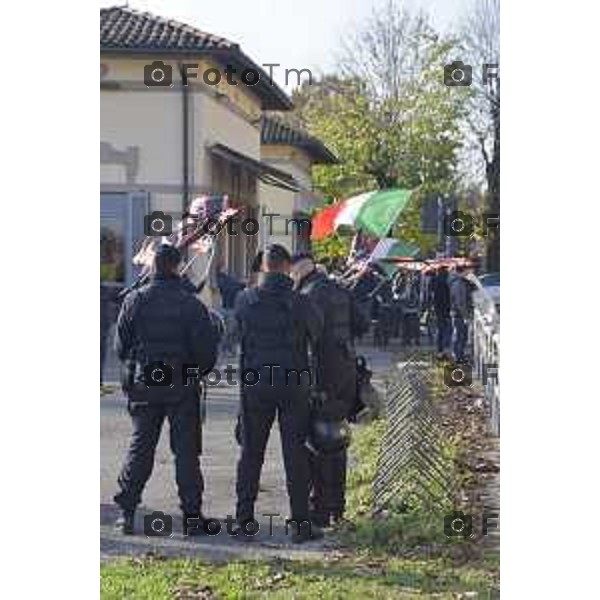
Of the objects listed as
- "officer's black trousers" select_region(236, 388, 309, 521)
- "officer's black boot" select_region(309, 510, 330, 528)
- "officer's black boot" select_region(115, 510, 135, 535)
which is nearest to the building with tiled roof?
"officer's black trousers" select_region(236, 388, 309, 521)

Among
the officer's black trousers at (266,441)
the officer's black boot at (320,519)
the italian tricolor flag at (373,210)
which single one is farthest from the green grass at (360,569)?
the italian tricolor flag at (373,210)

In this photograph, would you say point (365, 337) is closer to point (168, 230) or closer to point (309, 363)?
point (309, 363)

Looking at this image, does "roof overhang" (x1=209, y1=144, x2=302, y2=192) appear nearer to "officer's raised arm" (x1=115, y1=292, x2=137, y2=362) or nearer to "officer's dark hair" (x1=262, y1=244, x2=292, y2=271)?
"officer's dark hair" (x1=262, y1=244, x2=292, y2=271)

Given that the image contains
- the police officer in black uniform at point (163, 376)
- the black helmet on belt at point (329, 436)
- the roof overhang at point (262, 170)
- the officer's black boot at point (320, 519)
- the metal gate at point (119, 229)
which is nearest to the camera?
the metal gate at point (119, 229)

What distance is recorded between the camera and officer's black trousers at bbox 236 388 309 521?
596 centimetres

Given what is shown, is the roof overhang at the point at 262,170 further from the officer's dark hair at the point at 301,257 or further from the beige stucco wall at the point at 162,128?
the officer's dark hair at the point at 301,257

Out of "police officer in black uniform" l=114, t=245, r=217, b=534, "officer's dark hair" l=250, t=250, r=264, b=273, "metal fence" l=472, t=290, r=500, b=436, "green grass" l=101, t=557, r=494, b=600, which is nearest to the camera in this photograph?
"metal fence" l=472, t=290, r=500, b=436

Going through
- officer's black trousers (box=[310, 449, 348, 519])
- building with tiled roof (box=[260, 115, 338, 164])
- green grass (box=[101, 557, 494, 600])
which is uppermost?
building with tiled roof (box=[260, 115, 338, 164])

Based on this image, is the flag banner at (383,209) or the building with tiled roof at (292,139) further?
the building with tiled roof at (292,139)

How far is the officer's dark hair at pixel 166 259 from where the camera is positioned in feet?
18.9

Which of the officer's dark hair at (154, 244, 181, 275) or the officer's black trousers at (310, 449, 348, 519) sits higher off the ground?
the officer's dark hair at (154, 244, 181, 275)

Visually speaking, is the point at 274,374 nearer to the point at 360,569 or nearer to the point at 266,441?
the point at 266,441
